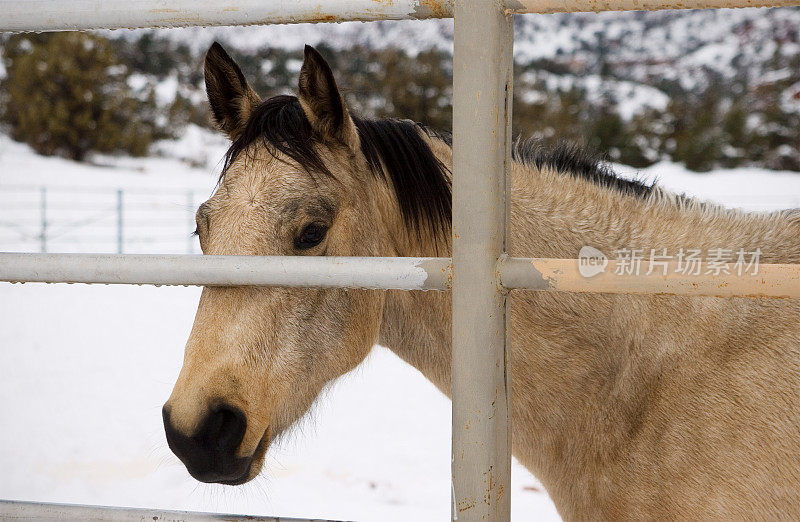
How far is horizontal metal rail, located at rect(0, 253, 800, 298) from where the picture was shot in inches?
38.9

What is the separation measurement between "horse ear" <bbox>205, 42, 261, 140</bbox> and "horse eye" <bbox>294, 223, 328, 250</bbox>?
0.46m

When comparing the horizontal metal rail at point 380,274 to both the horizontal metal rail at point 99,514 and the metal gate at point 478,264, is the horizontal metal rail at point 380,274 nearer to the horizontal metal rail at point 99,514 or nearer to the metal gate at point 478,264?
the metal gate at point 478,264

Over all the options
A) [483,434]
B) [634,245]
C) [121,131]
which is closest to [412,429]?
[634,245]

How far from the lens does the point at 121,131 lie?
20.9m

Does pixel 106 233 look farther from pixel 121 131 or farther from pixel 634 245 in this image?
pixel 634 245

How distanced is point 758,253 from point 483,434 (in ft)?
3.62

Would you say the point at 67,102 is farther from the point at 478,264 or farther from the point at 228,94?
the point at 478,264

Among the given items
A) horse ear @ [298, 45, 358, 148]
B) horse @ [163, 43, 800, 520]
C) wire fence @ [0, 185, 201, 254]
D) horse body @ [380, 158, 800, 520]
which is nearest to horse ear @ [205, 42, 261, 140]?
horse @ [163, 43, 800, 520]

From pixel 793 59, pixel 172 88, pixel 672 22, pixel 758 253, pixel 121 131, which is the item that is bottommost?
pixel 758 253

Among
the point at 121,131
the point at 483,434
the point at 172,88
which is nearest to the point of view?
the point at 483,434

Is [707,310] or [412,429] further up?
[707,310]

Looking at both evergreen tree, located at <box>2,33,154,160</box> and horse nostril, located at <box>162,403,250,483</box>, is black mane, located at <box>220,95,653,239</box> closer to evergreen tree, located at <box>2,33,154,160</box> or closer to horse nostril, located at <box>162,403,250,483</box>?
horse nostril, located at <box>162,403,250,483</box>

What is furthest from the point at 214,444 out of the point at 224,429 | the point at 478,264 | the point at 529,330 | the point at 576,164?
the point at 576,164

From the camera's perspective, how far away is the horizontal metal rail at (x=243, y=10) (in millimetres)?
1023
